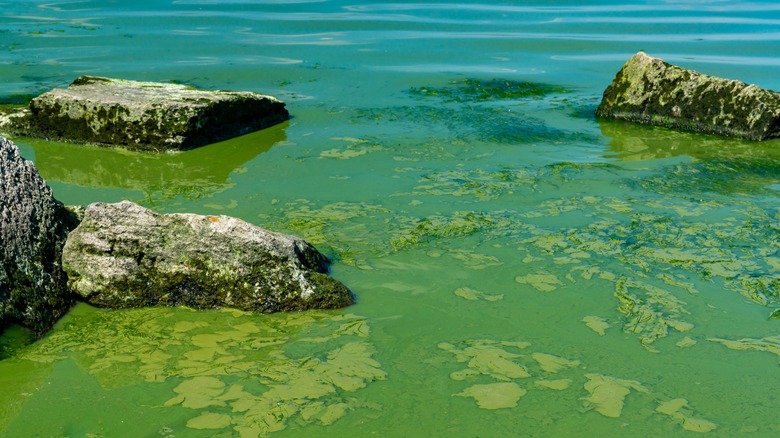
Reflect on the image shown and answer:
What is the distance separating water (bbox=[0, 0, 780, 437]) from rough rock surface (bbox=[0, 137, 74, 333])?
0.48ft

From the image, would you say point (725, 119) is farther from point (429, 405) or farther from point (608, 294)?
point (429, 405)

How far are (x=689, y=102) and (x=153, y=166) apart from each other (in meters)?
5.63

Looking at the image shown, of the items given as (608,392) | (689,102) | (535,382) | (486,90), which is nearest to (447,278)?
(535,382)

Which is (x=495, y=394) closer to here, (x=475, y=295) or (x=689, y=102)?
(x=475, y=295)

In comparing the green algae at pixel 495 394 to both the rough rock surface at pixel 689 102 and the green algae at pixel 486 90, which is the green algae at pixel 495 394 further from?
the green algae at pixel 486 90

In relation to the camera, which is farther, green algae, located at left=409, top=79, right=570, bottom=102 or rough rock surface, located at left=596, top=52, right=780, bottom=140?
green algae, located at left=409, top=79, right=570, bottom=102

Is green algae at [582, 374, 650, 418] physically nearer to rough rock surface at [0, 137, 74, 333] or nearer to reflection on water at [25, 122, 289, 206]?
rough rock surface at [0, 137, 74, 333]

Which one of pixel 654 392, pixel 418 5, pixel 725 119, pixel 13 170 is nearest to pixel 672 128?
pixel 725 119

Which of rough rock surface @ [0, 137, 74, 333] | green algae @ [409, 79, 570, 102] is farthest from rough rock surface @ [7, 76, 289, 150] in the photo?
rough rock surface @ [0, 137, 74, 333]

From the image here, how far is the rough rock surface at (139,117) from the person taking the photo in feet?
27.2

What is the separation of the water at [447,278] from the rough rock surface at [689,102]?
1.06ft

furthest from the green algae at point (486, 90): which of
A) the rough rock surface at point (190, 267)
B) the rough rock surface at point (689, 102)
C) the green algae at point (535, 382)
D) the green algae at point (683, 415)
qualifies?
the green algae at point (683, 415)

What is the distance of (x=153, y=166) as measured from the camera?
7832 millimetres

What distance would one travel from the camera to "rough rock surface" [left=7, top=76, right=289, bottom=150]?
27.2 feet
